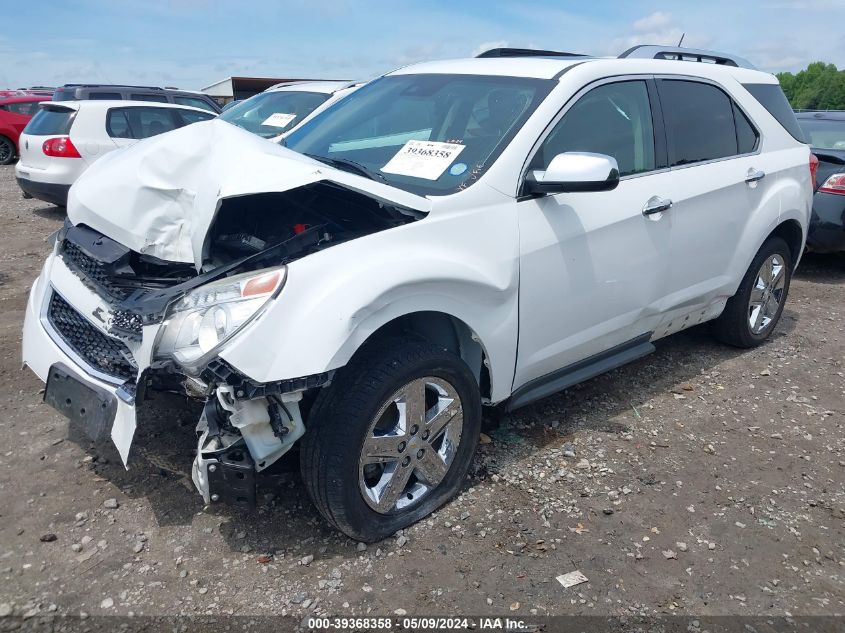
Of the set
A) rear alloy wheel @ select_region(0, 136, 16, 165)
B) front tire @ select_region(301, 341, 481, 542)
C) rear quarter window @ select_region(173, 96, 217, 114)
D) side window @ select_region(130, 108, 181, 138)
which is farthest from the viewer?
rear alloy wheel @ select_region(0, 136, 16, 165)

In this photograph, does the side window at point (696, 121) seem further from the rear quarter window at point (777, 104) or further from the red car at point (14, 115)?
the red car at point (14, 115)

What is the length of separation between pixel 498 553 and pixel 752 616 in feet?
3.07

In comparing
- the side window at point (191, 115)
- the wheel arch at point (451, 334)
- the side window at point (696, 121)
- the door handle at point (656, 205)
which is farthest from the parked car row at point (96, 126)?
the wheel arch at point (451, 334)

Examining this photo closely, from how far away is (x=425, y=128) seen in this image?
3465mm

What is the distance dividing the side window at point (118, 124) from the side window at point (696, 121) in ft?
25.1

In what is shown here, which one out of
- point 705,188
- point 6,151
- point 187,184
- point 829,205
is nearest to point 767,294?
point 705,188

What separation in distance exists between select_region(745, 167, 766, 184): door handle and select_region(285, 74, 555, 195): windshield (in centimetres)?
173

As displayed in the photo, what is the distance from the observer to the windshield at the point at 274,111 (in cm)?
838

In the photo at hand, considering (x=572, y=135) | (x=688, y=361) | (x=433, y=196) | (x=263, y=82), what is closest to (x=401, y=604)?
(x=433, y=196)

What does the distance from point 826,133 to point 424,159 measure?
6.32m

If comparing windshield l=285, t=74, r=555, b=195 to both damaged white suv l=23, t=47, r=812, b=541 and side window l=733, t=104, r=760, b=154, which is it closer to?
damaged white suv l=23, t=47, r=812, b=541

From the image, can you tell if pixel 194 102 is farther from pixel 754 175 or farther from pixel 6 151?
pixel 754 175

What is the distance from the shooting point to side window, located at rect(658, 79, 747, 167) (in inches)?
152

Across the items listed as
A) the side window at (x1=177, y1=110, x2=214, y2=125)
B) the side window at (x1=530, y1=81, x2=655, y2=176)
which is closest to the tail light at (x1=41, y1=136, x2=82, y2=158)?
the side window at (x1=177, y1=110, x2=214, y2=125)
